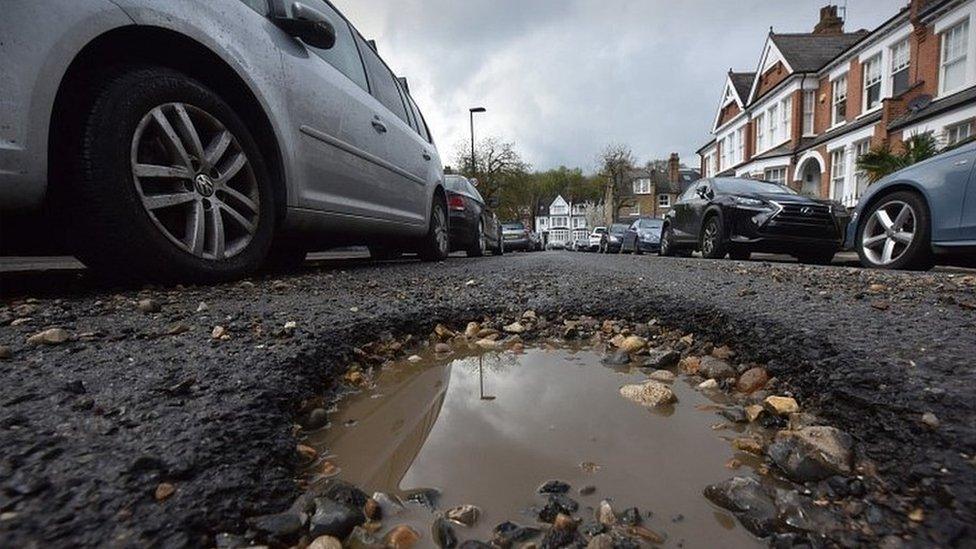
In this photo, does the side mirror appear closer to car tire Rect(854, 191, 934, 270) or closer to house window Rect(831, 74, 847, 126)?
car tire Rect(854, 191, 934, 270)

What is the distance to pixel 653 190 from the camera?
59781 millimetres

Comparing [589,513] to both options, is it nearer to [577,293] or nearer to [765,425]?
Answer: [765,425]

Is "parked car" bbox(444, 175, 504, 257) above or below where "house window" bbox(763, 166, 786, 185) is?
below

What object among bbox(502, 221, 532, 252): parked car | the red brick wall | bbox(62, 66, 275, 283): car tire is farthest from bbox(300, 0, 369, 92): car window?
the red brick wall

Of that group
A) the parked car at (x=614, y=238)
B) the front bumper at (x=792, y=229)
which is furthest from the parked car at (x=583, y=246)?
the front bumper at (x=792, y=229)

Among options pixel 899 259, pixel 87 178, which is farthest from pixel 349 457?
pixel 899 259

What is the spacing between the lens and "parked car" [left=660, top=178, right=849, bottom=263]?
A: 26.5 ft

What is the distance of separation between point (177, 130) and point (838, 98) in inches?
1004

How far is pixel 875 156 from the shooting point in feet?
43.1

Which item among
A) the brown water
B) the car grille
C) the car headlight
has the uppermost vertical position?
the car headlight

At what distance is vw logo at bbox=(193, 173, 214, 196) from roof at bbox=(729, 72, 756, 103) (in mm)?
32506

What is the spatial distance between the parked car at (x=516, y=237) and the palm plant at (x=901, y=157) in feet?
52.2

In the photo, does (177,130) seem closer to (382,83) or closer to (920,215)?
(382,83)

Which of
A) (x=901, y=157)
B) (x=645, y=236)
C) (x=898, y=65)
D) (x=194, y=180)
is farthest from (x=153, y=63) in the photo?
(x=898, y=65)
